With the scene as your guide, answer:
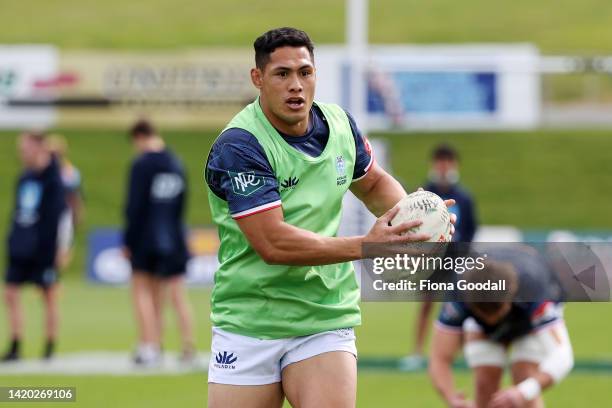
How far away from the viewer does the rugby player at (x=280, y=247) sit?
18.9ft

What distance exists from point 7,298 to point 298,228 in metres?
8.28

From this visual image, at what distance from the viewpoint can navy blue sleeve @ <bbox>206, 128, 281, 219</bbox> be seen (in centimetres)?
572

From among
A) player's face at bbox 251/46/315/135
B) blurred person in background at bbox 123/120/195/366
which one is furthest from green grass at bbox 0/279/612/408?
player's face at bbox 251/46/315/135

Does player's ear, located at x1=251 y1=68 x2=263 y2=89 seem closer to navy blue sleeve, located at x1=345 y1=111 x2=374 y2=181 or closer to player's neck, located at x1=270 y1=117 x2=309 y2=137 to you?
player's neck, located at x1=270 y1=117 x2=309 y2=137

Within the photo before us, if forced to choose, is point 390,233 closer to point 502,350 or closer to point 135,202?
point 502,350

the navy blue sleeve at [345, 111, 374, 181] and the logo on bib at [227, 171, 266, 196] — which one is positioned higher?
the navy blue sleeve at [345, 111, 374, 181]

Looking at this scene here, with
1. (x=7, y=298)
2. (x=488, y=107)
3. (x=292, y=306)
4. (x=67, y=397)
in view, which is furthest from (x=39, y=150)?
(x=488, y=107)

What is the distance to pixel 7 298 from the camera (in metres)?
13.5

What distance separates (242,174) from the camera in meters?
5.76

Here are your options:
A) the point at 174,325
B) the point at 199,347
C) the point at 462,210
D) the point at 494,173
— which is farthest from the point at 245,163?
the point at 494,173

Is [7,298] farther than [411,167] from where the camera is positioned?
No

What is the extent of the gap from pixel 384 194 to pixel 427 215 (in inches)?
27.7

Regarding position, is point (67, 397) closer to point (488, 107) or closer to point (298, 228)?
point (298, 228)

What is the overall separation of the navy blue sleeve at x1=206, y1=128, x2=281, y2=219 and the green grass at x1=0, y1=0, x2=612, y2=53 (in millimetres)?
33832
